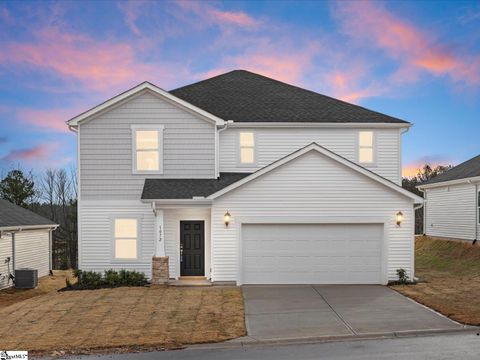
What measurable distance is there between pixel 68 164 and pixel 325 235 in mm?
36673

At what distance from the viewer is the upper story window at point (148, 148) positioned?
18.1 m

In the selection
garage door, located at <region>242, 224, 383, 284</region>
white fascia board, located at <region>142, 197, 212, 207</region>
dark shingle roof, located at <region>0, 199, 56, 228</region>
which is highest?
white fascia board, located at <region>142, 197, 212, 207</region>

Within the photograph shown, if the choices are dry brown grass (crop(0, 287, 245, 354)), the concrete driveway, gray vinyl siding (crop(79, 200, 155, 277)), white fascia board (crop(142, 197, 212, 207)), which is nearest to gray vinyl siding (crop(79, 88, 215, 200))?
gray vinyl siding (crop(79, 200, 155, 277))

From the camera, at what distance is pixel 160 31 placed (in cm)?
2150

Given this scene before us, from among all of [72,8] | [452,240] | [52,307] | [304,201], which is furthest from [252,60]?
[52,307]

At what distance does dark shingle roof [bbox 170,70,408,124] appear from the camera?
19609mm

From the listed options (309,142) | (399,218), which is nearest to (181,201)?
(309,142)

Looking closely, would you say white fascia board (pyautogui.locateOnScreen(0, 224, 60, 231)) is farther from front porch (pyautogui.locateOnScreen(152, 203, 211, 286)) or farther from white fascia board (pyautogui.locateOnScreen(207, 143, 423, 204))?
white fascia board (pyautogui.locateOnScreen(207, 143, 423, 204))

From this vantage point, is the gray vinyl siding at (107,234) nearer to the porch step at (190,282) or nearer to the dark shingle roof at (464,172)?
the porch step at (190,282)

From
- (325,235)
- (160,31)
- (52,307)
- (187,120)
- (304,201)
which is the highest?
(160,31)

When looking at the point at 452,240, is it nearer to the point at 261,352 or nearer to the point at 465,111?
the point at 465,111

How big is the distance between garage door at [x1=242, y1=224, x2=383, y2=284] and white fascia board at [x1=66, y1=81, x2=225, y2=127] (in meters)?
4.70

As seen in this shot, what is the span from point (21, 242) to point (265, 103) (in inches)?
544

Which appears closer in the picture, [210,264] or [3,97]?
[210,264]
